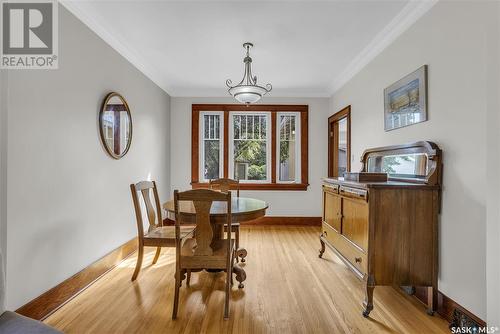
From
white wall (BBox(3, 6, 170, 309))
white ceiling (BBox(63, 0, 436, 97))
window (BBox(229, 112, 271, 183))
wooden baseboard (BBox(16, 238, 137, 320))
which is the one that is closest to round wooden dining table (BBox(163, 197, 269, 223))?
white wall (BBox(3, 6, 170, 309))

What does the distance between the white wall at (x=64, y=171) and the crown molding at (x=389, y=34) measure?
291cm

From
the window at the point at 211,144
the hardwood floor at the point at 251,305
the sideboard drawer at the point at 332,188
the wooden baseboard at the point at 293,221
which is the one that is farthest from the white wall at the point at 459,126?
the window at the point at 211,144

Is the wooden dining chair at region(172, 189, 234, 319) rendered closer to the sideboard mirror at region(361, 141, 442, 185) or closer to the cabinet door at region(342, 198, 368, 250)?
the cabinet door at region(342, 198, 368, 250)

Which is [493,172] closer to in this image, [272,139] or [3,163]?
[3,163]

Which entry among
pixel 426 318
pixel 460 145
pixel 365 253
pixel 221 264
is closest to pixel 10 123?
pixel 221 264

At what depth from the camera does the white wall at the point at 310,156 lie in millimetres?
5000

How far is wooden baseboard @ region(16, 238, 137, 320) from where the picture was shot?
1.91 meters

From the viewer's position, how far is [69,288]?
2236mm

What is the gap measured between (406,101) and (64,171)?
10.1 ft

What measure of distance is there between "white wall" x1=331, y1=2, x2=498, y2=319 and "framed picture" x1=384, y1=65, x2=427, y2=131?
0.07m

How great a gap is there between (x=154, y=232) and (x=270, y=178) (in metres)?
2.75

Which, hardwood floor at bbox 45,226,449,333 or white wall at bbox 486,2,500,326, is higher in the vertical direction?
white wall at bbox 486,2,500,326

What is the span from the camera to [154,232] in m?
2.72

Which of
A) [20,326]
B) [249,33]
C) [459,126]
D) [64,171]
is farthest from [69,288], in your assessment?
[459,126]
